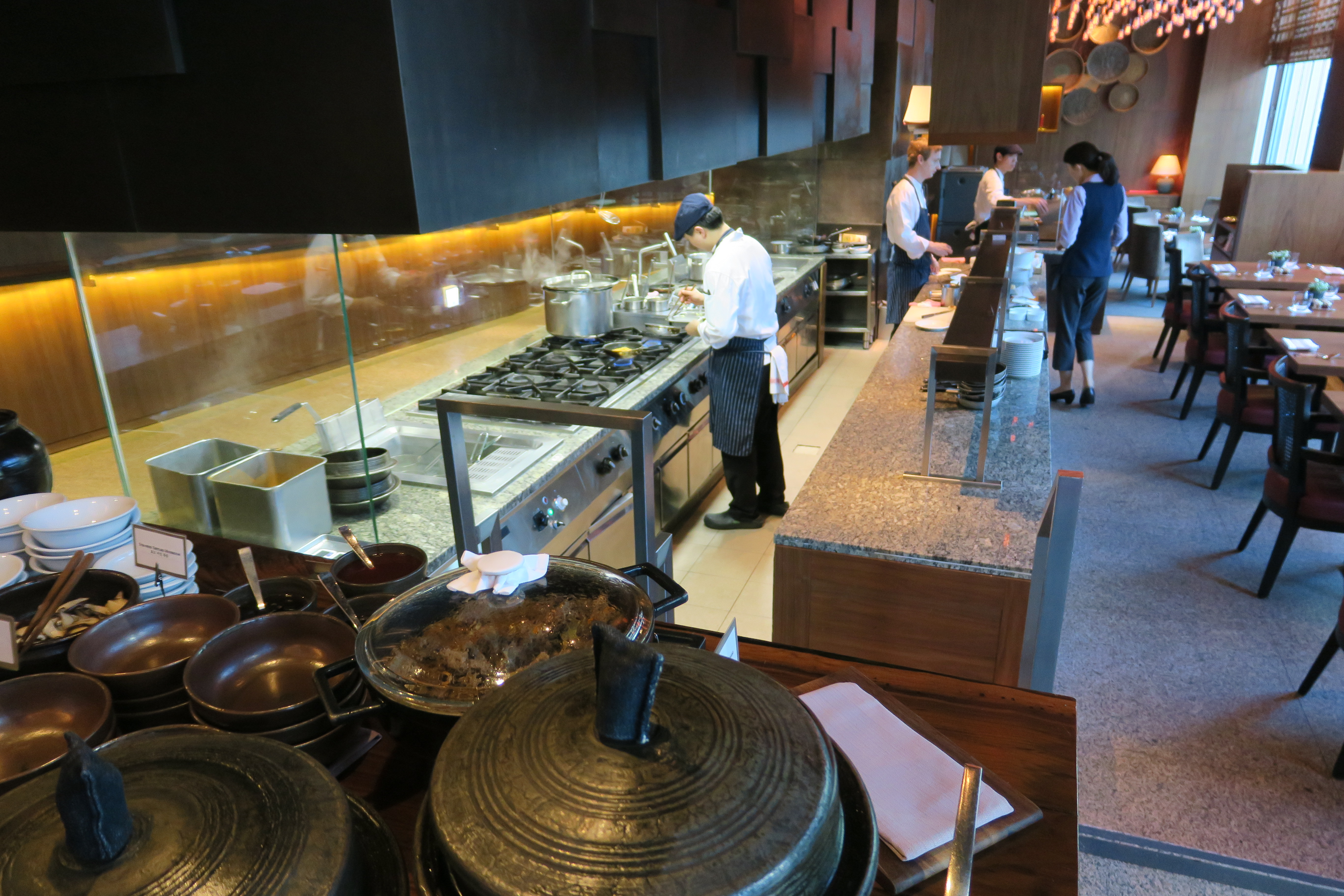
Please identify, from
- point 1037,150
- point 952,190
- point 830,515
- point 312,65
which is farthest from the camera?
point 1037,150

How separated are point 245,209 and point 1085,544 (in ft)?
12.5

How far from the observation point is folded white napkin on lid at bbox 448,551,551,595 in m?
0.94

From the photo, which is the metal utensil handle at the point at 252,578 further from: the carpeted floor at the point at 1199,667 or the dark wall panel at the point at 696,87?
the carpeted floor at the point at 1199,667

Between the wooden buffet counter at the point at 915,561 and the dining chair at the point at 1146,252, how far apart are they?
6722 mm

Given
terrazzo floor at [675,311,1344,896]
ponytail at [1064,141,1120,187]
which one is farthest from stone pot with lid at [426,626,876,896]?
ponytail at [1064,141,1120,187]

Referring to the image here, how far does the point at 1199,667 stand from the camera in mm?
2957

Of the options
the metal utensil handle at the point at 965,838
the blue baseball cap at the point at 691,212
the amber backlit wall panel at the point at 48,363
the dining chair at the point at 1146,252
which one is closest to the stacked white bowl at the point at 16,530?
the metal utensil handle at the point at 965,838

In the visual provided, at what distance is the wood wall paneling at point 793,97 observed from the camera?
2240 millimetres

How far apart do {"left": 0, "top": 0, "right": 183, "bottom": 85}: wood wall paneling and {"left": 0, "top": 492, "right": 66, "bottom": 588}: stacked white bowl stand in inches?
31.8

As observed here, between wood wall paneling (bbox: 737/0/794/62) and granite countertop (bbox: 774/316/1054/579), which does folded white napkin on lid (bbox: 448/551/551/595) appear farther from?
wood wall paneling (bbox: 737/0/794/62)

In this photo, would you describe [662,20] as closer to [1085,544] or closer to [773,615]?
[773,615]

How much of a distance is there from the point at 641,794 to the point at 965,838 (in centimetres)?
30

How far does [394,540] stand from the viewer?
196cm

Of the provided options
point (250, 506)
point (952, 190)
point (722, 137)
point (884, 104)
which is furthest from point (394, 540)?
point (952, 190)
